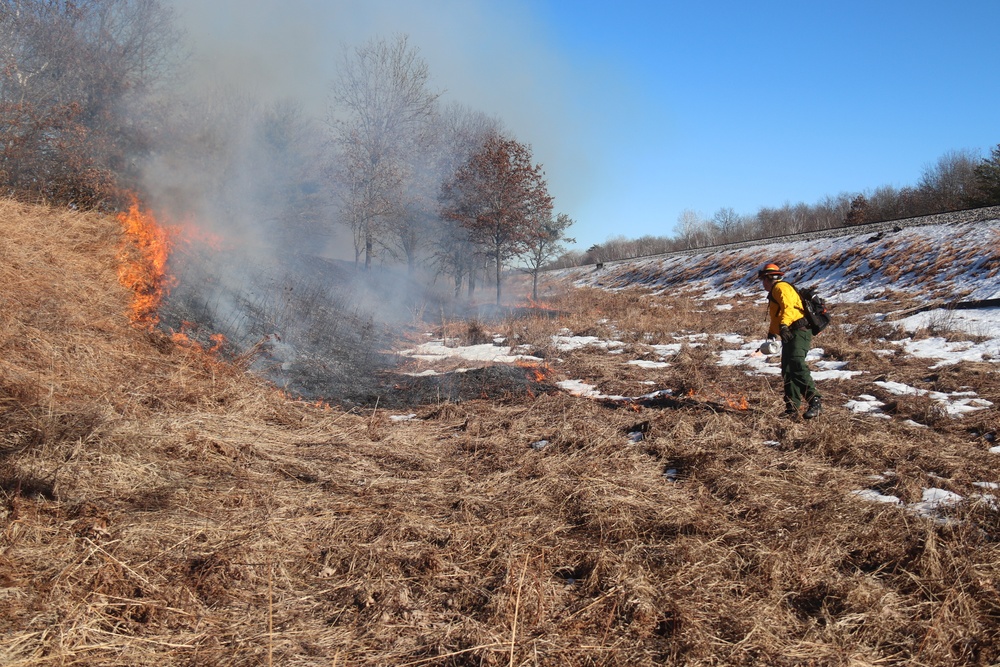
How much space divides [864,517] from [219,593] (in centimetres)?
373

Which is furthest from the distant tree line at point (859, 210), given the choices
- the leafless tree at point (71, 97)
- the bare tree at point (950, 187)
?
the leafless tree at point (71, 97)

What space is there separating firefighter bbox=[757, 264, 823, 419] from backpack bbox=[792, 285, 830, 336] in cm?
4

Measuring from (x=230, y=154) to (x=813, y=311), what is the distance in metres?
15.1

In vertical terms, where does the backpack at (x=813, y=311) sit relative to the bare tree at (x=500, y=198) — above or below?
below

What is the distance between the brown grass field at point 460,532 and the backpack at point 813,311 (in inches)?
39.1

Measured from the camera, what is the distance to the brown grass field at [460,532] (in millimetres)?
2111

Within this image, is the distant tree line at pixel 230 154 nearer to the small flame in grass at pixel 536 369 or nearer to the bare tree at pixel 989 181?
the small flame in grass at pixel 536 369

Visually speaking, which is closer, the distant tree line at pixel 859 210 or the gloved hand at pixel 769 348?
the gloved hand at pixel 769 348

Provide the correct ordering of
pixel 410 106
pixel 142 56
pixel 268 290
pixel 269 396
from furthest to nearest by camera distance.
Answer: pixel 410 106 < pixel 142 56 < pixel 268 290 < pixel 269 396

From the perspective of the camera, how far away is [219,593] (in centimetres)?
238

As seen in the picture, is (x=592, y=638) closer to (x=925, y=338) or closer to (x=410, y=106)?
(x=925, y=338)

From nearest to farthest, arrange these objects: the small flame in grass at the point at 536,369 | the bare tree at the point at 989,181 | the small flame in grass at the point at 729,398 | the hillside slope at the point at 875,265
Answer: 1. the small flame in grass at the point at 729,398
2. the small flame in grass at the point at 536,369
3. the hillside slope at the point at 875,265
4. the bare tree at the point at 989,181

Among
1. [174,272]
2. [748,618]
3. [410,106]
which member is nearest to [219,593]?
[748,618]

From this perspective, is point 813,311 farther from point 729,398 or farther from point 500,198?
point 500,198
